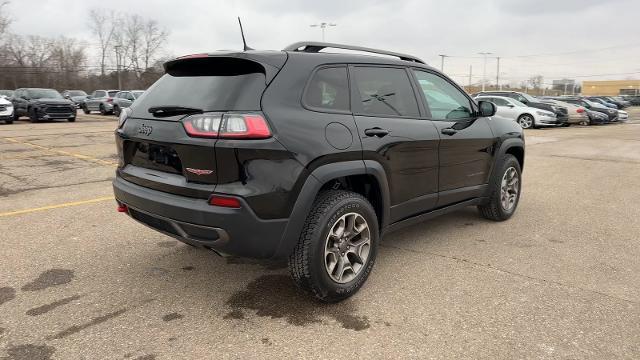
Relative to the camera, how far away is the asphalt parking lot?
2746mm

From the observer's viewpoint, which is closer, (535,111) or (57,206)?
(57,206)

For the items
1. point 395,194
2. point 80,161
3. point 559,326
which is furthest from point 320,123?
point 80,161

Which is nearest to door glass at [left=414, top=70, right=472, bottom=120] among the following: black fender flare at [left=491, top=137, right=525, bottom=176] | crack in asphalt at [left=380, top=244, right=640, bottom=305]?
black fender flare at [left=491, top=137, right=525, bottom=176]

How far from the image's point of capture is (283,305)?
325cm

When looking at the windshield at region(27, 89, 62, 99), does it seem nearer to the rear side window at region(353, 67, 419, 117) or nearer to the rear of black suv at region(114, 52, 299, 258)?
the rear of black suv at region(114, 52, 299, 258)

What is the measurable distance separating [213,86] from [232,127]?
436 millimetres

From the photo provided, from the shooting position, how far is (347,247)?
3.30 m

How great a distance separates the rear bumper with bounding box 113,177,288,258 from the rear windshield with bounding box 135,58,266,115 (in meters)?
0.61

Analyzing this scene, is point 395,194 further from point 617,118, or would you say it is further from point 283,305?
point 617,118

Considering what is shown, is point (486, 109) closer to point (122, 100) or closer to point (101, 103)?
point (122, 100)

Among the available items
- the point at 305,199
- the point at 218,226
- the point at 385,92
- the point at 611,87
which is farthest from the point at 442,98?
the point at 611,87

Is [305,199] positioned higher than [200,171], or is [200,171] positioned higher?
[200,171]

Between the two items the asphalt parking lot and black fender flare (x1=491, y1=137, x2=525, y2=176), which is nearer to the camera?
the asphalt parking lot

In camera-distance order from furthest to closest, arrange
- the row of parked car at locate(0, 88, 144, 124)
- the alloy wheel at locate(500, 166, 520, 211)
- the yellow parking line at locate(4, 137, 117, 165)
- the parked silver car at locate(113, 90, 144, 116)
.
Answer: the parked silver car at locate(113, 90, 144, 116), the row of parked car at locate(0, 88, 144, 124), the yellow parking line at locate(4, 137, 117, 165), the alloy wheel at locate(500, 166, 520, 211)
